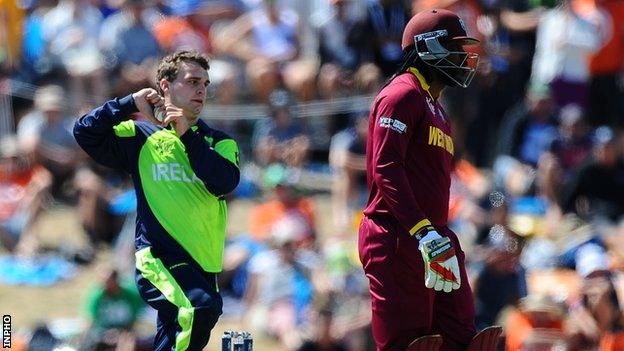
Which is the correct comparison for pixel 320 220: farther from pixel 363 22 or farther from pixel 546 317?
pixel 546 317

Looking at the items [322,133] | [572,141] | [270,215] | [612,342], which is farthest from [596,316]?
[322,133]

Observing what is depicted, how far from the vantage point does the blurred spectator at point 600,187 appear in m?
14.1

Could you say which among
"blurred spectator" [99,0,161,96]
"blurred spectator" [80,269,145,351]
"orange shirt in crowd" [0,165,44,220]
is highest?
"blurred spectator" [99,0,161,96]

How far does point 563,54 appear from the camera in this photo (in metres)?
15.2

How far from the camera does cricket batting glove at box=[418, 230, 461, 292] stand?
7.13 m

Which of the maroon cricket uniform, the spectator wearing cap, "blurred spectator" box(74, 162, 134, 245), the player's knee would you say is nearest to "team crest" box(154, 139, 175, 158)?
the player's knee

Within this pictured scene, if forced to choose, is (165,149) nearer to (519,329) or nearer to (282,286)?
(519,329)

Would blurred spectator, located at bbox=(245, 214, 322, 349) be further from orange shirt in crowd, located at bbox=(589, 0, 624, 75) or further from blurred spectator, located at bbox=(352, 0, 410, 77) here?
orange shirt in crowd, located at bbox=(589, 0, 624, 75)

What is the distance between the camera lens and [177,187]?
7.84 m

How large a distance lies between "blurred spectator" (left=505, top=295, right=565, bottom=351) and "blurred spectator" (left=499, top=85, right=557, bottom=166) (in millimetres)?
3005

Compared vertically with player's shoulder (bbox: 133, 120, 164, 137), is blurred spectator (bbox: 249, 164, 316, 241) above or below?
below

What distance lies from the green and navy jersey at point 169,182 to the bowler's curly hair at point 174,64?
0.22 m

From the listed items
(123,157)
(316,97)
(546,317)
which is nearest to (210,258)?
(123,157)

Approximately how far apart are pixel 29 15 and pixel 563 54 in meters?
5.87
